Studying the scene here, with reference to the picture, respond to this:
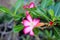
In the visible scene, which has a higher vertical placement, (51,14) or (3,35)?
(51,14)

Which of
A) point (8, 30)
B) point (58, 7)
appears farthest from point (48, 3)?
point (8, 30)

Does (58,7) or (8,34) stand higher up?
(58,7)

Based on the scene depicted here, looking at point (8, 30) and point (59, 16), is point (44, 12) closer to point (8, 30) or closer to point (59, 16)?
point (59, 16)

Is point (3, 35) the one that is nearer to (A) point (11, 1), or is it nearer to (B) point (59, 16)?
(A) point (11, 1)

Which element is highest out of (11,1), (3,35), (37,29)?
(11,1)

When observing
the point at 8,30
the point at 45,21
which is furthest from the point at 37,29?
the point at 8,30

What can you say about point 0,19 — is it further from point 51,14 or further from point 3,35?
point 51,14

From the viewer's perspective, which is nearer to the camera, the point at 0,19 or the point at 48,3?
the point at 48,3

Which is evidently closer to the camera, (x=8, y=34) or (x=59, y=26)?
(x=59, y=26)
